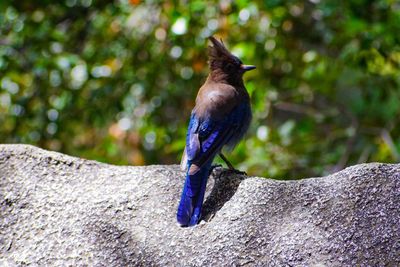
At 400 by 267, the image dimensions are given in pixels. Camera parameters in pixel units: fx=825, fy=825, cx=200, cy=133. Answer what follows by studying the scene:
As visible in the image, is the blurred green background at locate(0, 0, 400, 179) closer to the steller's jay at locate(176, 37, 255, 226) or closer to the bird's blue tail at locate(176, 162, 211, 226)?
the steller's jay at locate(176, 37, 255, 226)

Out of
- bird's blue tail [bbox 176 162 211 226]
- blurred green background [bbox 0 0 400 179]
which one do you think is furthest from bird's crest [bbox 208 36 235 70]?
bird's blue tail [bbox 176 162 211 226]

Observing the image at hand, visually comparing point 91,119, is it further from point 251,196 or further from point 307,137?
point 251,196

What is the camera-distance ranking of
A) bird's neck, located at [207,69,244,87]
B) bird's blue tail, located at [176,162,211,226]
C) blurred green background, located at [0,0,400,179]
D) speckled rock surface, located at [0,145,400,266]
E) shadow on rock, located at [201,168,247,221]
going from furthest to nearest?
blurred green background, located at [0,0,400,179], bird's neck, located at [207,69,244,87], shadow on rock, located at [201,168,247,221], bird's blue tail, located at [176,162,211,226], speckled rock surface, located at [0,145,400,266]

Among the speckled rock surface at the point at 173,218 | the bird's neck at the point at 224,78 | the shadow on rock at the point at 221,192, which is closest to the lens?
the speckled rock surface at the point at 173,218

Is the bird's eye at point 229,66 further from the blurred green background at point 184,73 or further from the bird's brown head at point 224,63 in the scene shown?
the blurred green background at point 184,73

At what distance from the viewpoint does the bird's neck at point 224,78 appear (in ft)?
16.6

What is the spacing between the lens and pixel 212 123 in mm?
4512

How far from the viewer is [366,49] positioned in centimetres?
580

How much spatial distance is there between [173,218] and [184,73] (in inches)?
142

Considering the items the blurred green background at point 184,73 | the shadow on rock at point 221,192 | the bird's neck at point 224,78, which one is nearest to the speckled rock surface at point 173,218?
the shadow on rock at point 221,192

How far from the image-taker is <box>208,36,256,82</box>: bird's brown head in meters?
5.07

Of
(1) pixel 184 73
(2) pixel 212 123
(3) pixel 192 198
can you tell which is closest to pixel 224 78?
(2) pixel 212 123

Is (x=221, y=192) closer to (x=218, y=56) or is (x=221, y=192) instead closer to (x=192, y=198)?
(x=192, y=198)

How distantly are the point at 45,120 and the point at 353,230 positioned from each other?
402cm
